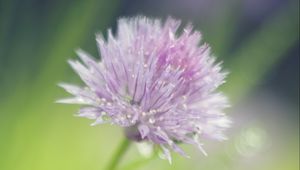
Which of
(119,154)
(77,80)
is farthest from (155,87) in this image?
(77,80)

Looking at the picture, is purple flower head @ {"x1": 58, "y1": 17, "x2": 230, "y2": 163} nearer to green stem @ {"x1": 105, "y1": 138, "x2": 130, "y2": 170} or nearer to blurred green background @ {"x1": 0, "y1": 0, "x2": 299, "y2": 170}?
green stem @ {"x1": 105, "y1": 138, "x2": 130, "y2": 170}

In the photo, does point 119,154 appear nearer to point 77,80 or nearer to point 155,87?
point 155,87

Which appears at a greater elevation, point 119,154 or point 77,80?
point 77,80

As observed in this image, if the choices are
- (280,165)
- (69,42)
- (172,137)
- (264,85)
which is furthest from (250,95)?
(172,137)

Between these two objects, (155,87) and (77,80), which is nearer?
(155,87)

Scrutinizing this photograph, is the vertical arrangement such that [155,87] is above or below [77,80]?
below

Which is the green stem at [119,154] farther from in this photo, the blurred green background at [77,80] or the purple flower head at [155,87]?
the blurred green background at [77,80]
